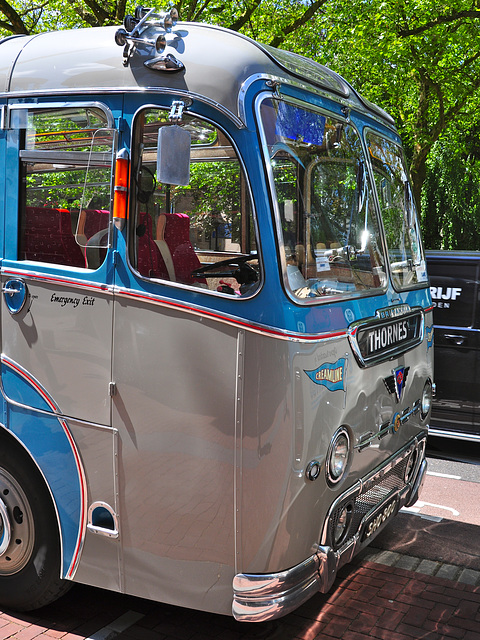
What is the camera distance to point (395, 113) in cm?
1936

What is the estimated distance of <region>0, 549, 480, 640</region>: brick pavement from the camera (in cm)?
374

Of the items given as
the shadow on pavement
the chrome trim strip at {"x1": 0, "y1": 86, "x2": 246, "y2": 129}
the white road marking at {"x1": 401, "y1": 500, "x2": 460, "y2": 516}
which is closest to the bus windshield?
the chrome trim strip at {"x1": 0, "y1": 86, "x2": 246, "y2": 129}

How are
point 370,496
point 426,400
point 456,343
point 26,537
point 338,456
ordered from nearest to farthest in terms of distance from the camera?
point 338,456
point 26,537
point 370,496
point 426,400
point 456,343

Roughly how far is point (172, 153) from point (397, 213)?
192 centimetres

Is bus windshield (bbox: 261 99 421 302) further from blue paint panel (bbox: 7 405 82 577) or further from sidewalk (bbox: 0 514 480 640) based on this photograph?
sidewalk (bbox: 0 514 480 640)

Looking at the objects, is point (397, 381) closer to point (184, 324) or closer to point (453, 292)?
point (184, 324)

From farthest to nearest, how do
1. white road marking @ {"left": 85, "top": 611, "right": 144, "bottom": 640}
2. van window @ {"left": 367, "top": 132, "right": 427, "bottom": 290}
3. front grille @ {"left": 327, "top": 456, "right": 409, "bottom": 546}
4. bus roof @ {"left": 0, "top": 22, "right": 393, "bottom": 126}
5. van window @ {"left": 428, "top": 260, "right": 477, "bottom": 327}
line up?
van window @ {"left": 428, "top": 260, "right": 477, "bottom": 327} → van window @ {"left": 367, "top": 132, "right": 427, "bottom": 290} → white road marking @ {"left": 85, "top": 611, "right": 144, "bottom": 640} → front grille @ {"left": 327, "top": 456, "right": 409, "bottom": 546} → bus roof @ {"left": 0, "top": 22, "right": 393, "bottom": 126}

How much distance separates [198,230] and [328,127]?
0.88 m

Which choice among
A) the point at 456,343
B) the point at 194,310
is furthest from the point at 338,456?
the point at 456,343

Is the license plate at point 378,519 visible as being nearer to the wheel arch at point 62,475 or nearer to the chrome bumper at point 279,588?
the chrome bumper at point 279,588

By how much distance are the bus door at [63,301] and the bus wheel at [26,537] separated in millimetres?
158

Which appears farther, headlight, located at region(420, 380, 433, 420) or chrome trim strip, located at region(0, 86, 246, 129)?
headlight, located at region(420, 380, 433, 420)

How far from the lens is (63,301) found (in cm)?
348

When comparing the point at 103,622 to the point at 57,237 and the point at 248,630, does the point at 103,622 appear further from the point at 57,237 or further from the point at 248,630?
the point at 57,237
